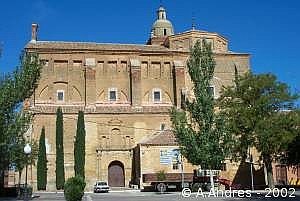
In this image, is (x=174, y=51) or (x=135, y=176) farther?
(x=174, y=51)

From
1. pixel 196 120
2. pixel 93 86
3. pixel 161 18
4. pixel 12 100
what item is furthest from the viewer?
pixel 161 18

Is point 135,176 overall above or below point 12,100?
below

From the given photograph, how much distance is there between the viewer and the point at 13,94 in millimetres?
26609

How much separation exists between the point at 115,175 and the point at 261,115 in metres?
19.7

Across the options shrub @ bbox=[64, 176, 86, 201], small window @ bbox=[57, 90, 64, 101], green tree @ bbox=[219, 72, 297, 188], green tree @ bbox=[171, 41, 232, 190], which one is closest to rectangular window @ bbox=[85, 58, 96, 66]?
small window @ bbox=[57, 90, 64, 101]

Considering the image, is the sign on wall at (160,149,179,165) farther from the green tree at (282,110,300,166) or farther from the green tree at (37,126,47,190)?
the green tree at (37,126,47,190)

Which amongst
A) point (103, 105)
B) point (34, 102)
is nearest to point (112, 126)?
point (103, 105)

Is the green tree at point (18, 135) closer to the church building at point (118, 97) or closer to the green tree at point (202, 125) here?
the green tree at point (202, 125)

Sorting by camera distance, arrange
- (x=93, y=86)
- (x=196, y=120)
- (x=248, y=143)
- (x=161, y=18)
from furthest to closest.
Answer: (x=161, y=18) < (x=93, y=86) < (x=248, y=143) < (x=196, y=120)

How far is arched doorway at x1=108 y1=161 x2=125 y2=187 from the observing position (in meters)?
52.6

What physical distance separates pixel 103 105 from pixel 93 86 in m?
2.59

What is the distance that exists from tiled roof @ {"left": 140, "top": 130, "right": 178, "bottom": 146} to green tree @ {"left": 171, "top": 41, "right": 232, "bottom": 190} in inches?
685

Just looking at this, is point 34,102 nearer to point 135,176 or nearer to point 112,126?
point 112,126

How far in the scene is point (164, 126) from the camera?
54.7 metres
